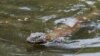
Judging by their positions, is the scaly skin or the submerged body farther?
the scaly skin

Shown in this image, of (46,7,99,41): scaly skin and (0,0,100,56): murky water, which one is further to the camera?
(46,7,99,41): scaly skin

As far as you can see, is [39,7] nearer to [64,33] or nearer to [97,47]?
[64,33]

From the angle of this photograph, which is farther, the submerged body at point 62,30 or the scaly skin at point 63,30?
the scaly skin at point 63,30

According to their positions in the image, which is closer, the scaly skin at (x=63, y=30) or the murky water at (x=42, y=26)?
the murky water at (x=42, y=26)

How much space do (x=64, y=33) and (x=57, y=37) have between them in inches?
5.3

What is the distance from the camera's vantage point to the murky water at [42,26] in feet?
12.8

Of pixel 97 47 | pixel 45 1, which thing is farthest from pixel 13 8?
pixel 97 47

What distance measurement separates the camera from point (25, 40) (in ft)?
13.6

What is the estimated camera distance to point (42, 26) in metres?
4.58

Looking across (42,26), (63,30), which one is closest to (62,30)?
(63,30)

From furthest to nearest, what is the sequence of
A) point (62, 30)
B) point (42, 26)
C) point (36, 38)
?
point (42, 26)
point (62, 30)
point (36, 38)

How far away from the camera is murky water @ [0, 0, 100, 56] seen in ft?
12.8

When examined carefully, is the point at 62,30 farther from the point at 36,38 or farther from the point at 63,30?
the point at 36,38

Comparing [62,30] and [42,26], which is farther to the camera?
[42,26]
